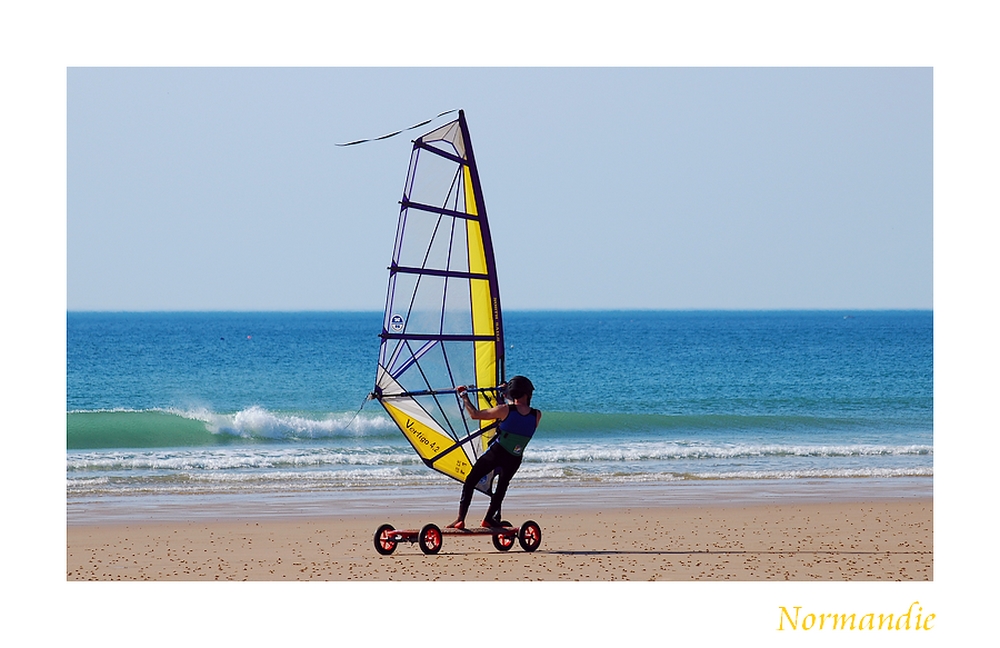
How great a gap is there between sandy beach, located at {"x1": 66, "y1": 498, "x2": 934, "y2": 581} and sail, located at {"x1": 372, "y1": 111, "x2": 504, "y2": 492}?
0.96 metres

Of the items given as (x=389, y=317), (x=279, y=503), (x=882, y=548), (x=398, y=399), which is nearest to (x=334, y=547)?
(x=398, y=399)

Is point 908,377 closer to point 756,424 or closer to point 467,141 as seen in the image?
point 756,424

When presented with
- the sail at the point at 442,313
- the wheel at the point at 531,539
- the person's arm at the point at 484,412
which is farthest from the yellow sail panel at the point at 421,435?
the wheel at the point at 531,539

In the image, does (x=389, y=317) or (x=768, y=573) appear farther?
(x=389, y=317)

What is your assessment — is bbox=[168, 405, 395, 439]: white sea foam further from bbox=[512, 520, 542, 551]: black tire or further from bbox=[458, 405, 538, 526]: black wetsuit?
bbox=[458, 405, 538, 526]: black wetsuit

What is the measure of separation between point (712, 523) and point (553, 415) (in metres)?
13.3

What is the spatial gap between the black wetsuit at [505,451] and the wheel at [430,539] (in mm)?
269

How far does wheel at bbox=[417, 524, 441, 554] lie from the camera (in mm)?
8305

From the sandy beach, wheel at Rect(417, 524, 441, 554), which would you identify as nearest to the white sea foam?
the sandy beach

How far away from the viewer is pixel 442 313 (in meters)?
8.77

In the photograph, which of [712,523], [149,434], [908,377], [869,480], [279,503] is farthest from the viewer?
[908,377]

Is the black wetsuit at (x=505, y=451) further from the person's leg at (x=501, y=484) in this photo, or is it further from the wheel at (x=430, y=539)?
the wheel at (x=430, y=539)

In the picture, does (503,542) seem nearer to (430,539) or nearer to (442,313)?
(430,539)

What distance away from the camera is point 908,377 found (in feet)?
126
